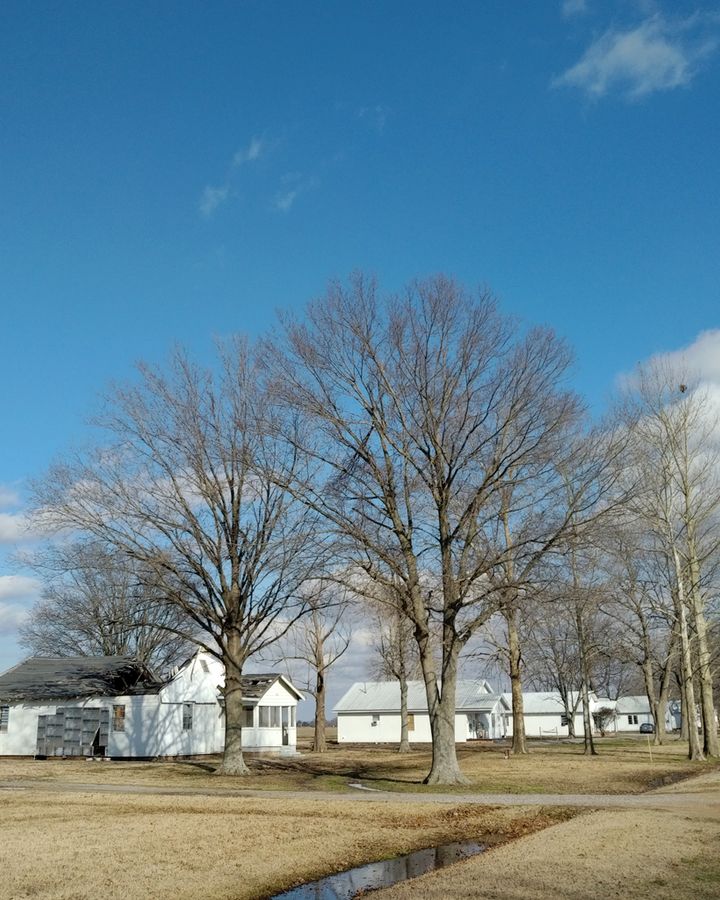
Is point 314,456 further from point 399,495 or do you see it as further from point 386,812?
point 386,812

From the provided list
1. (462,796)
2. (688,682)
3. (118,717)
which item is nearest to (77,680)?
(118,717)

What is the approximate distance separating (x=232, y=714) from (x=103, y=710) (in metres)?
12.9

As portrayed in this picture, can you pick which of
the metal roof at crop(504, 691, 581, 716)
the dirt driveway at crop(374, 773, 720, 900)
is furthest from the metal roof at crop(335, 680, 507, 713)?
the dirt driveway at crop(374, 773, 720, 900)

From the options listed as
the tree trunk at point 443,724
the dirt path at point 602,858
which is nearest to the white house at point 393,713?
the tree trunk at point 443,724

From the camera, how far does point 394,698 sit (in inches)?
2768

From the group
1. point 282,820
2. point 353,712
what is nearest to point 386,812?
point 282,820

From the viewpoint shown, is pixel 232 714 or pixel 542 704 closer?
pixel 232 714

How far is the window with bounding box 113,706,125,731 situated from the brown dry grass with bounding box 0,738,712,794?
2.58 meters

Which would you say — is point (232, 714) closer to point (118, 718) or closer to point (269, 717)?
point (118, 718)

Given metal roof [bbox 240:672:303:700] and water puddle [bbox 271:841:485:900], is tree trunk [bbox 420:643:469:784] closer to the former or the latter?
water puddle [bbox 271:841:485:900]

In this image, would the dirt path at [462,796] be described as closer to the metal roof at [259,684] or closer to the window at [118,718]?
the window at [118,718]

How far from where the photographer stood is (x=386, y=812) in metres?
15.7

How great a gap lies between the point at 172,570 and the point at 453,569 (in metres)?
8.43

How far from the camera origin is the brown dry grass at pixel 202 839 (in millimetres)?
9219
